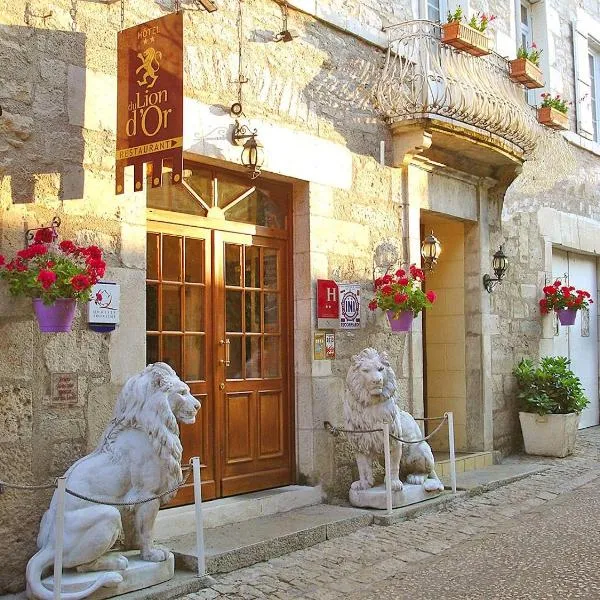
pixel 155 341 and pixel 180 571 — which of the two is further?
pixel 155 341

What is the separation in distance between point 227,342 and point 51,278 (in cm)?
206

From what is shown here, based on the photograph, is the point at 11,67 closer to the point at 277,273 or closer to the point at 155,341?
the point at 155,341

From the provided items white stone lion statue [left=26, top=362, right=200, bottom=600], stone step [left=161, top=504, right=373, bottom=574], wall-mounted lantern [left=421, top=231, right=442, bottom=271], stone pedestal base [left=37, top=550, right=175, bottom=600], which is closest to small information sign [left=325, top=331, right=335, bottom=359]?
stone step [left=161, top=504, right=373, bottom=574]

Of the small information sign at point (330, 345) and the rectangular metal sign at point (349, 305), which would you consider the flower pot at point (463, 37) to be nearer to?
the rectangular metal sign at point (349, 305)

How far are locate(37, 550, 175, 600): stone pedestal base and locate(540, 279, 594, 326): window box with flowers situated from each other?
21.8 feet

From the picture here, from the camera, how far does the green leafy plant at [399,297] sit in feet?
21.7

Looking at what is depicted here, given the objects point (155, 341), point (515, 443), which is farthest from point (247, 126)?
point (515, 443)

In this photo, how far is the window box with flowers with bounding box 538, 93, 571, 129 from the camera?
379 inches

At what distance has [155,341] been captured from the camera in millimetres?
5281

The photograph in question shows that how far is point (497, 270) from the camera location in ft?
28.1

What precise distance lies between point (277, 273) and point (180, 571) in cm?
262

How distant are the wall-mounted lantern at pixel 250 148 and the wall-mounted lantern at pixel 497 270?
376 cm

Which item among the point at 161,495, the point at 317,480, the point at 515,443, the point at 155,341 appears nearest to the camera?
the point at 161,495

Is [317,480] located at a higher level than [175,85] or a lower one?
lower
